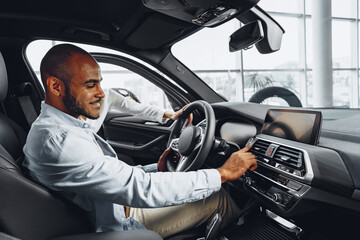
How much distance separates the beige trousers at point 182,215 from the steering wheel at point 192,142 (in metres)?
0.21

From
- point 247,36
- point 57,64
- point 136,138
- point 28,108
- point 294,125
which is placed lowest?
point 136,138

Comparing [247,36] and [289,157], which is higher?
[247,36]

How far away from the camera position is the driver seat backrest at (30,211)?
77cm

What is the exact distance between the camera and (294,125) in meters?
1.15

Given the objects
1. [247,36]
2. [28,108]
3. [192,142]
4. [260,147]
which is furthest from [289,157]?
[28,108]

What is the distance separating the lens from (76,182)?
856mm

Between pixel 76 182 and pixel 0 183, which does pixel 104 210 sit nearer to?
pixel 76 182

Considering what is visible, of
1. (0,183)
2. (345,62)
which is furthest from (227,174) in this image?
(345,62)

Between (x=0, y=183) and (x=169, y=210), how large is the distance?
0.73m

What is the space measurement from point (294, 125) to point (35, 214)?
3.44 ft

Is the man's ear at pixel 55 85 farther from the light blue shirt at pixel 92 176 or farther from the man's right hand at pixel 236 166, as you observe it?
the man's right hand at pixel 236 166

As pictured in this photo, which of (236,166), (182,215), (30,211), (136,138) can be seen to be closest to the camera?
(30,211)

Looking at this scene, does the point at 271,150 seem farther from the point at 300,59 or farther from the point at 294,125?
the point at 300,59

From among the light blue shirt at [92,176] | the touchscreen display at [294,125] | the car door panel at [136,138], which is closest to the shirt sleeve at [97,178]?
the light blue shirt at [92,176]
